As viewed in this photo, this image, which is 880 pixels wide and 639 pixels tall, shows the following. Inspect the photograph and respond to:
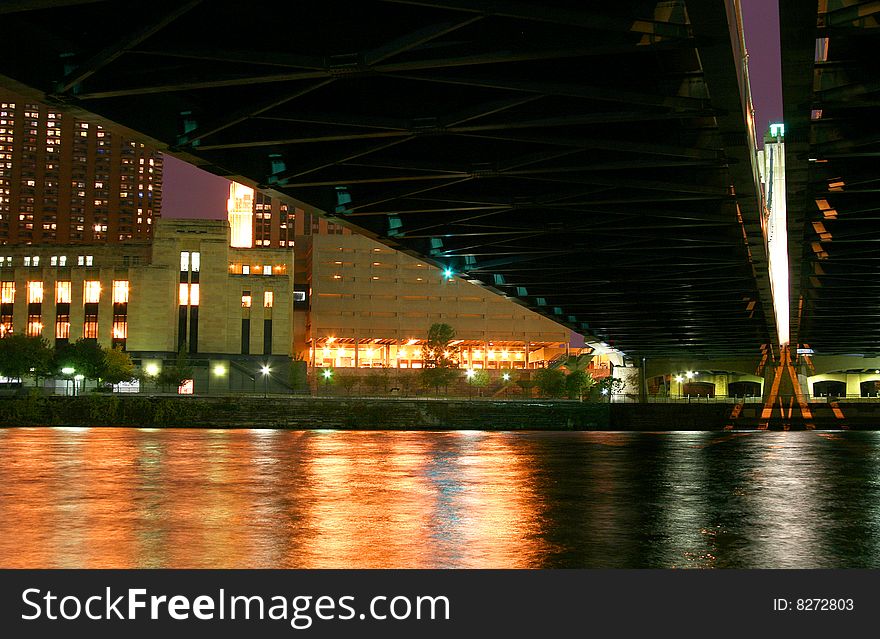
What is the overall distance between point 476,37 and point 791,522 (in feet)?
31.1

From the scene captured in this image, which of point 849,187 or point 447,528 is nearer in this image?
point 447,528

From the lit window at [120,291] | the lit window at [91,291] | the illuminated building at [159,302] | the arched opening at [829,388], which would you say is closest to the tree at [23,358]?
the illuminated building at [159,302]

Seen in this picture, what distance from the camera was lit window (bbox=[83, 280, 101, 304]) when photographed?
130 m

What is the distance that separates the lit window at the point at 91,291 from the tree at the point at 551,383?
57726 millimetres

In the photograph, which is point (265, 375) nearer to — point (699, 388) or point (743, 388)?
point (699, 388)

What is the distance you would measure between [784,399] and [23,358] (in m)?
74.8

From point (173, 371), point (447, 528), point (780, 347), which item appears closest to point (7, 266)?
point (173, 371)

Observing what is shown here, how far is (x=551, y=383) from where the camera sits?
13288cm

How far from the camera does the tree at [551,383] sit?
132 m

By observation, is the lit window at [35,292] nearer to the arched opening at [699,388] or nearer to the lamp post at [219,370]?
the lamp post at [219,370]

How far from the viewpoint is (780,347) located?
8206 cm

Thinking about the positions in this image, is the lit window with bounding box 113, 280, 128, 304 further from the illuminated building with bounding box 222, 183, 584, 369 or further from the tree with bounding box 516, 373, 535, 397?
the tree with bounding box 516, 373, 535, 397

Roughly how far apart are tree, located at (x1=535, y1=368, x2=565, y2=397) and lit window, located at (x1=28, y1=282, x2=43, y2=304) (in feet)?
213

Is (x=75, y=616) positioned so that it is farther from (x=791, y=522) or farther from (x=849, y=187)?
(x=849, y=187)
